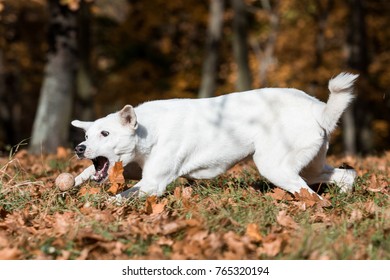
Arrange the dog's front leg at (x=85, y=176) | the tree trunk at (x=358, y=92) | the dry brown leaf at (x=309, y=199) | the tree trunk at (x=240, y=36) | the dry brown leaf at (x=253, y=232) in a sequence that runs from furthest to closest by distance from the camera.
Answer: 1. the tree trunk at (x=358, y=92)
2. the tree trunk at (x=240, y=36)
3. the dog's front leg at (x=85, y=176)
4. the dry brown leaf at (x=309, y=199)
5. the dry brown leaf at (x=253, y=232)

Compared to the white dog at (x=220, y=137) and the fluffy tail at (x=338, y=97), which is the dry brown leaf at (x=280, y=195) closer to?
the white dog at (x=220, y=137)

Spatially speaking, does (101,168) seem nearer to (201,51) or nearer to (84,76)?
(84,76)

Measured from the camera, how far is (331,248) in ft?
12.6

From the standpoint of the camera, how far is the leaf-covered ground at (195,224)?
3891mm

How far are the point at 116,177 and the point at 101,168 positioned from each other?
28cm

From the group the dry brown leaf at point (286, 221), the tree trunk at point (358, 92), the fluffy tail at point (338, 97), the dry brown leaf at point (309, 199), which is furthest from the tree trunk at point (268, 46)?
the dry brown leaf at point (286, 221)

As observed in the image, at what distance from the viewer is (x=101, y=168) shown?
5.52m

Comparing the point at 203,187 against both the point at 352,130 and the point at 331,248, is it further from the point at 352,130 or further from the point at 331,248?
the point at 352,130

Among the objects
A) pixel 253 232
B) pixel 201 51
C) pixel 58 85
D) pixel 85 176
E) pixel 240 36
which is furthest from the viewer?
pixel 201 51

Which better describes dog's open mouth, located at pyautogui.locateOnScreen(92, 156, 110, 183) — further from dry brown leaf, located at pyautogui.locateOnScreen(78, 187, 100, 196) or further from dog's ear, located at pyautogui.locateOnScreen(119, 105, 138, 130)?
dog's ear, located at pyautogui.locateOnScreen(119, 105, 138, 130)

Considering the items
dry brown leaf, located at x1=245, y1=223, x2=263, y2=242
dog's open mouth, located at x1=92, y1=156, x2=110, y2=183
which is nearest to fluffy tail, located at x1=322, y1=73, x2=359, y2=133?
dry brown leaf, located at x1=245, y1=223, x2=263, y2=242

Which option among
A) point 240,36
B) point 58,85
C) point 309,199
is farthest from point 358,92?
point 309,199

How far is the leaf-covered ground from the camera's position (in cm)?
389

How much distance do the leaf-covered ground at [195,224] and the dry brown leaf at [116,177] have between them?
0.04 ft
